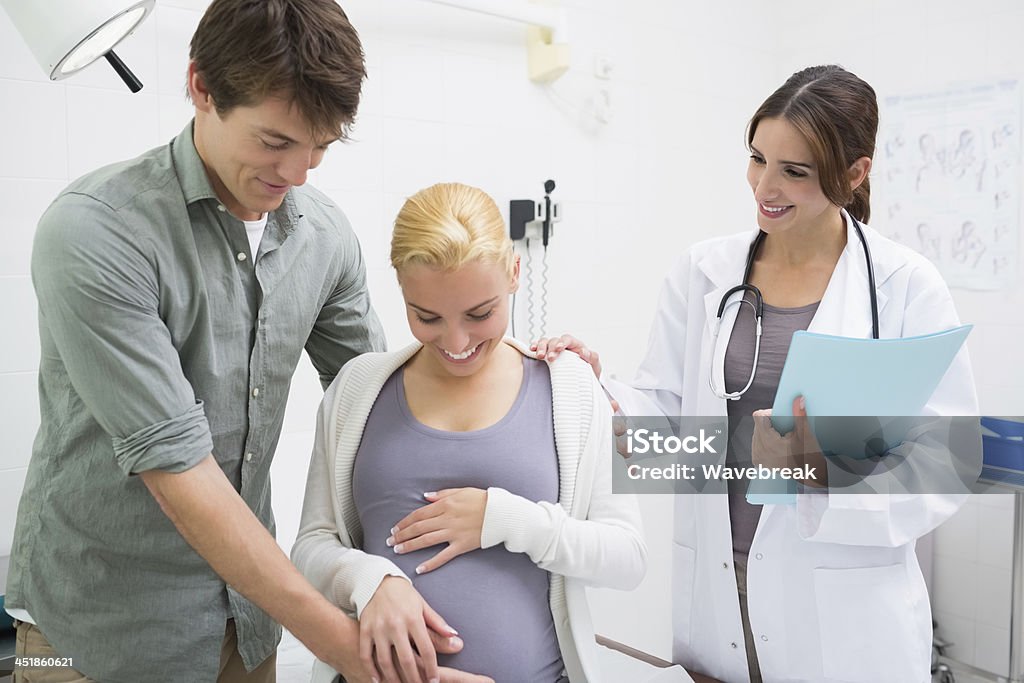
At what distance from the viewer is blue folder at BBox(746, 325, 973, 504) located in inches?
47.9

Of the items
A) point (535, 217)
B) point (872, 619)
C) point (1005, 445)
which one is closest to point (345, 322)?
point (872, 619)

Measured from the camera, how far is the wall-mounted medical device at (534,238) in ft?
8.57

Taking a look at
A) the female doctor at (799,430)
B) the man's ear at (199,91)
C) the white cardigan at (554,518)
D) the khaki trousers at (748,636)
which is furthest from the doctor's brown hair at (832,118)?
the man's ear at (199,91)

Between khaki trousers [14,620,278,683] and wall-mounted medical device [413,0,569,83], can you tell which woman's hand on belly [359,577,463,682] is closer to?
khaki trousers [14,620,278,683]

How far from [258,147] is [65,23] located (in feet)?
1.67

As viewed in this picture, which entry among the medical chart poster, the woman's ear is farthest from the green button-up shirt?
the medical chart poster

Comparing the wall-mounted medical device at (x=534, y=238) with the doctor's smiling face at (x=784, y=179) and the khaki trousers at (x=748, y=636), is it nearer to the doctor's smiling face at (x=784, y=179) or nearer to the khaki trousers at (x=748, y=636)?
the doctor's smiling face at (x=784, y=179)

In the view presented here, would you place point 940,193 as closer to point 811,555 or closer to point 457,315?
point 811,555

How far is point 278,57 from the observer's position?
1003 millimetres

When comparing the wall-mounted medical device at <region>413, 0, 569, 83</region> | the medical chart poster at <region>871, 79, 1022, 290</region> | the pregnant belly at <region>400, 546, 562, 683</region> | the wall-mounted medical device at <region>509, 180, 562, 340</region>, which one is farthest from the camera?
the medical chart poster at <region>871, 79, 1022, 290</region>

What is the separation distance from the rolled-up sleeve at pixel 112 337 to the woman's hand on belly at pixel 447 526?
289 millimetres

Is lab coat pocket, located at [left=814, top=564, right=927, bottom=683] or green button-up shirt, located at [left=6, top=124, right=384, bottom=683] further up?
green button-up shirt, located at [left=6, top=124, right=384, bottom=683]

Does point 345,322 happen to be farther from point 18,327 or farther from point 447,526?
point 18,327

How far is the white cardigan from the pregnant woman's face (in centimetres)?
13
